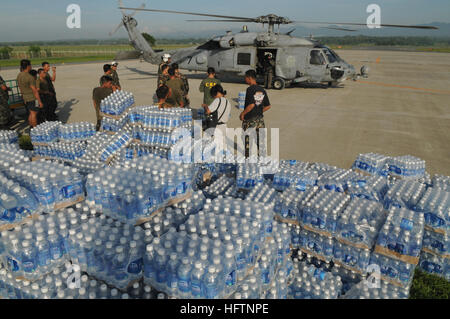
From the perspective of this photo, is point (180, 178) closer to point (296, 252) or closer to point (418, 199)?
point (296, 252)

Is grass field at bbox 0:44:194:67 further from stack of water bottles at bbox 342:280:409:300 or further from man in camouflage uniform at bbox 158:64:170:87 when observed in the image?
stack of water bottles at bbox 342:280:409:300

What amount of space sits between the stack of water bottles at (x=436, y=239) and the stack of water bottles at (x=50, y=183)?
5.13 meters

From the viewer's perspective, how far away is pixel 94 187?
4039mm

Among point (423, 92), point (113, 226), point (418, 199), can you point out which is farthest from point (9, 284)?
point (423, 92)

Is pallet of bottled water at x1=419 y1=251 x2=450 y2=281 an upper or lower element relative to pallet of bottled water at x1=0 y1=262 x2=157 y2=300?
lower

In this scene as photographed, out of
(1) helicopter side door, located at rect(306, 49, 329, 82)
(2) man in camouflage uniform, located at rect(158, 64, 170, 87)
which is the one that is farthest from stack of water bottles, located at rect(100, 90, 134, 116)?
(1) helicopter side door, located at rect(306, 49, 329, 82)

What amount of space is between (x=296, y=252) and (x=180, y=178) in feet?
7.65

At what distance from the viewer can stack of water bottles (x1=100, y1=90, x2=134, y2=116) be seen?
25.0 feet

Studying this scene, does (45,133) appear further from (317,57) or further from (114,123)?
(317,57)

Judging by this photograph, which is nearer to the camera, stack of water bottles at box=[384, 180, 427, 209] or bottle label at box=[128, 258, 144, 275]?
bottle label at box=[128, 258, 144, 275]

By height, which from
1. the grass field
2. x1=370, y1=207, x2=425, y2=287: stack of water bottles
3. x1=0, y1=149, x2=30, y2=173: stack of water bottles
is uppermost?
the grass field

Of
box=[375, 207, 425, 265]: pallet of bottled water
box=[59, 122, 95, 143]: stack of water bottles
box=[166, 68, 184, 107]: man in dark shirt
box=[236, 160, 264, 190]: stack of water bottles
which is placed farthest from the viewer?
box=[166, 68, 184, 107]: man in dark shirt

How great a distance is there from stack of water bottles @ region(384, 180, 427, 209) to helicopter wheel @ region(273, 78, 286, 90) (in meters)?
14.5
